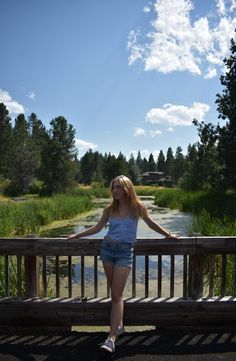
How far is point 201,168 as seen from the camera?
1362 inches

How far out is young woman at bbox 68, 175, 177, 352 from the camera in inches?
148

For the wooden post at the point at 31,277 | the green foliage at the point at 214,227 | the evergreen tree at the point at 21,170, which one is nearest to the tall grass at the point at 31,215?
the green foliage at the point at 214,227

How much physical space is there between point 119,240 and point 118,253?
0.13 metres

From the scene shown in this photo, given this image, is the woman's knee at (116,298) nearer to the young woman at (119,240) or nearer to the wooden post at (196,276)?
the young woman at (119,240)

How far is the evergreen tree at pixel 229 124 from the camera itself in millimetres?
22453

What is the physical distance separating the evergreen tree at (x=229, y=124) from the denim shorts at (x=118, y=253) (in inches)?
775

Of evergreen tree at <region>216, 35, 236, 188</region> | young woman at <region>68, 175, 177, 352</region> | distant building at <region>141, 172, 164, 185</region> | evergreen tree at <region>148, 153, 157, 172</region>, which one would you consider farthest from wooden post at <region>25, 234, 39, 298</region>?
evergreen tree at <region>148, 153, 157, 172</region>

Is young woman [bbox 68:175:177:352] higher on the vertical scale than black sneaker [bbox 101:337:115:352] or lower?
higher

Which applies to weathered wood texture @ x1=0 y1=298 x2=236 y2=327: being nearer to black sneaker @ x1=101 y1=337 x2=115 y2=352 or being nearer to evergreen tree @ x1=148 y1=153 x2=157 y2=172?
black sneaker @ x1=101 y1=337 x2=115 y2=352

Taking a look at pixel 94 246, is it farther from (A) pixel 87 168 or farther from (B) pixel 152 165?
(B) pixel 152 165

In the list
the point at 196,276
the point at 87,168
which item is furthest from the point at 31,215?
the point at 87,168

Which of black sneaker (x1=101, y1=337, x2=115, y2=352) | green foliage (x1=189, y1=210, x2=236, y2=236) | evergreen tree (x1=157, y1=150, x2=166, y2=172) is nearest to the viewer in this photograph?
black sneaker (x1=101, y1=337, x2=115, y2=352)

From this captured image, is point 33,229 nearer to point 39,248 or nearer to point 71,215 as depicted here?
point 71,215

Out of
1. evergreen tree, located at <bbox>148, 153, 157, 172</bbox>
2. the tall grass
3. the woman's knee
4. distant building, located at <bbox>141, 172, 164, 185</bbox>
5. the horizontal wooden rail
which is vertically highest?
evergreen tree, located at <bbox>148, 153, 157, 172</bbox>
